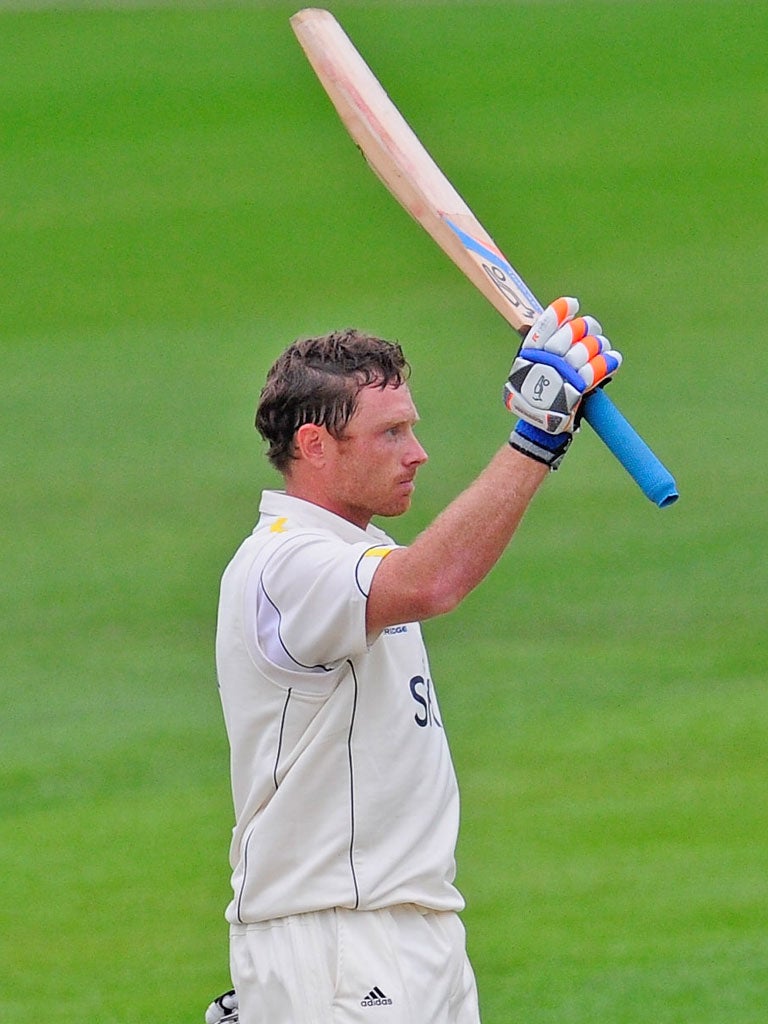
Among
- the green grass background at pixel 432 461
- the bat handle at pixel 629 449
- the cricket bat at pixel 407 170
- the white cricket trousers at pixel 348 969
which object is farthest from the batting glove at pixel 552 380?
the green grass background at pixel 432 461

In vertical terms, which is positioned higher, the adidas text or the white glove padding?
the white glove padding

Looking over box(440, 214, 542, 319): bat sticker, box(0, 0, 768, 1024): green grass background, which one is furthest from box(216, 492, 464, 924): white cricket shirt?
box(0, 0, 768, 1024): green grass background

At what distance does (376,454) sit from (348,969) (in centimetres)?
106

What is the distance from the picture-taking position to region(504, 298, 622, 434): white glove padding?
3.79 m

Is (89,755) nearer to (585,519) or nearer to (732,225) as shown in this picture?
(585,519)

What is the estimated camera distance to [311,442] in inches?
163

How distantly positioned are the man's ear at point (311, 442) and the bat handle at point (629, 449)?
0.56 m

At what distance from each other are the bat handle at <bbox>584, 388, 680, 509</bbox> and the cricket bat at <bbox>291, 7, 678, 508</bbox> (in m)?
0.35

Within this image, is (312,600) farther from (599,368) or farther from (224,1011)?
(224,1011)

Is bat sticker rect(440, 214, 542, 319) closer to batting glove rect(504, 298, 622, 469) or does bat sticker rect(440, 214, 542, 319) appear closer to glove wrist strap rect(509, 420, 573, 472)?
batting glove rect(504, 298, 622, 469)

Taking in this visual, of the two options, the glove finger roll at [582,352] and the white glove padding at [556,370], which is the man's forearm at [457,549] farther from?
the glove finger roll at [582,352]

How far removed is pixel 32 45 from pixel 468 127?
694 cm

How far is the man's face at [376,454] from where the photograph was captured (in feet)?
13.5

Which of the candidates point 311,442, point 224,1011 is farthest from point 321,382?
point 224,1011
